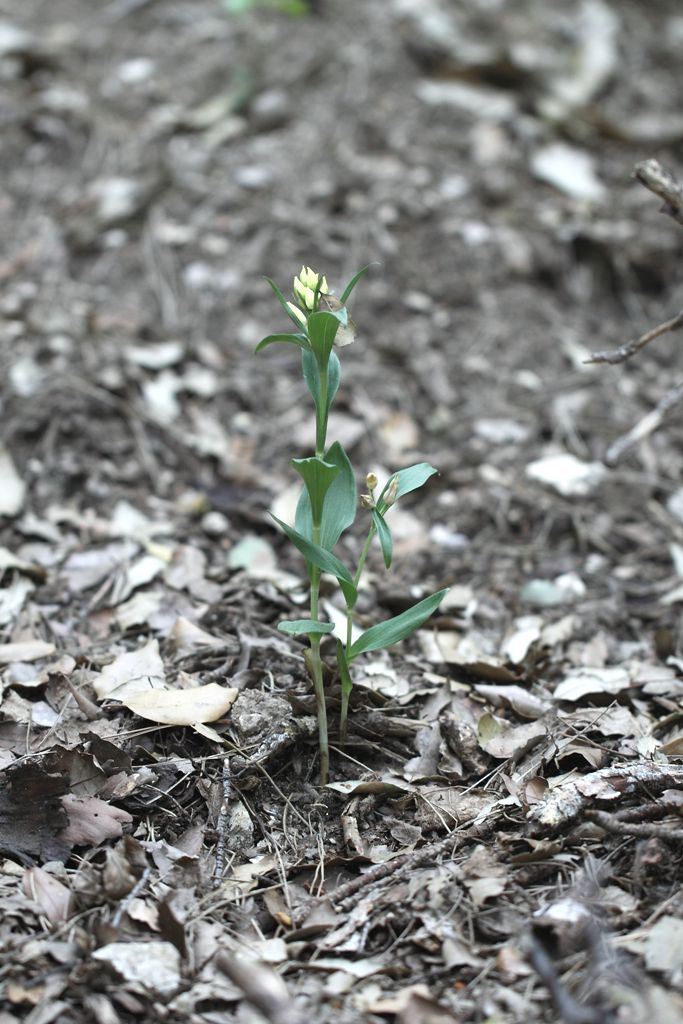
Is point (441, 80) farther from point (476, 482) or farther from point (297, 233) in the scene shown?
point (476, 482)

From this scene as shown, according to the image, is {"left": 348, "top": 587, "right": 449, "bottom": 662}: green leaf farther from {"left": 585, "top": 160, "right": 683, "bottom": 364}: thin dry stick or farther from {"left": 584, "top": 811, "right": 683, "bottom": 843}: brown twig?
{"left": 585, "top": 160, "right": 683, "bottom": 364}: thin dry stick

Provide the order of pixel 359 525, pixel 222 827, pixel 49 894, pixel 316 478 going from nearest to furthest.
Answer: pixel 49 894 < pixel 316 478 < pixel 222 827 < pixel 359 525

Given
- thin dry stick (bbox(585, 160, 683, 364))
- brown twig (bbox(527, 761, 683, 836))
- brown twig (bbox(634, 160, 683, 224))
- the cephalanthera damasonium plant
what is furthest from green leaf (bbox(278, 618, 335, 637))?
brown twig (bbox(634, 160, 683, 224))

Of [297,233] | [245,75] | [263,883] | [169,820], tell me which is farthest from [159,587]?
[245,75]

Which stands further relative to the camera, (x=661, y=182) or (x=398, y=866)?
(x=661, y=182)

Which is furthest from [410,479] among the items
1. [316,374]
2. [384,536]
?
[316,374]

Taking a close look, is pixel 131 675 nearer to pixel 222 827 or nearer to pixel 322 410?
pixel 222 827

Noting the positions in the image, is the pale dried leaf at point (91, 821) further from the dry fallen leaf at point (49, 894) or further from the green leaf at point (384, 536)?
the green leaf at point (384, 536)
